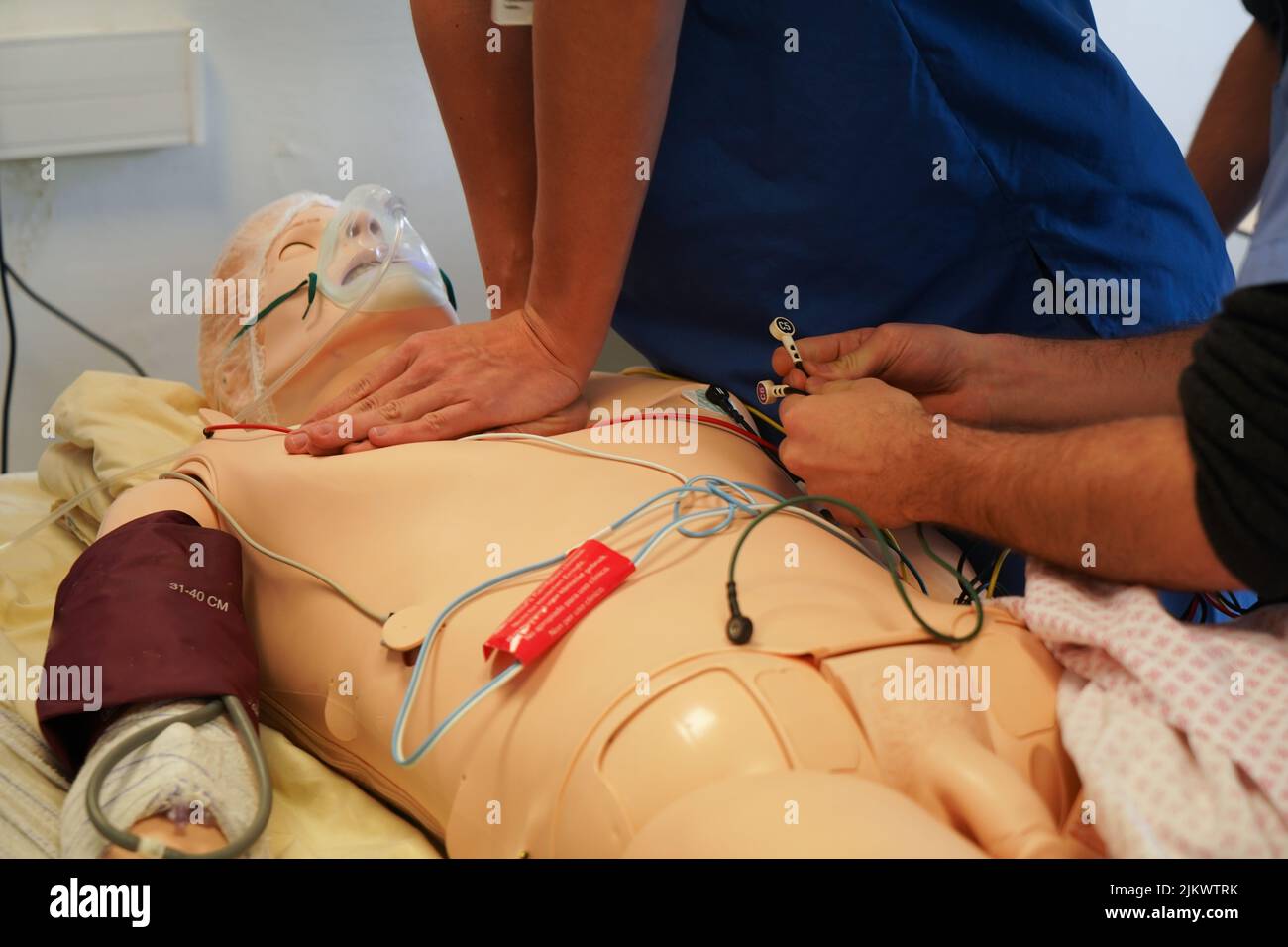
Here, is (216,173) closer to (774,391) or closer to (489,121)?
(489,121)

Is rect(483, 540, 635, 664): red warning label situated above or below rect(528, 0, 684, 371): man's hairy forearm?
below

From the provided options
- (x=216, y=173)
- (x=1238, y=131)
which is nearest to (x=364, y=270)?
(x=216, y=173)

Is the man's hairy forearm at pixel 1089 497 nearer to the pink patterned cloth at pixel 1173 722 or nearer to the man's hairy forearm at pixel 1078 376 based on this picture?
the pink patterned cloth at pixel 1173 722

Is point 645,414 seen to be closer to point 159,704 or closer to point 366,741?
point 366,741

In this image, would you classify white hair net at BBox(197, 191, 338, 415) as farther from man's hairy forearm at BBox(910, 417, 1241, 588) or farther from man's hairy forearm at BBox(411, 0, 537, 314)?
man's hairy forearm at BBox(910, 417, 1241, 588)

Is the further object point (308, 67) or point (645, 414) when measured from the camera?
point (308, 67)

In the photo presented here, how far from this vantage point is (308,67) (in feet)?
7.25

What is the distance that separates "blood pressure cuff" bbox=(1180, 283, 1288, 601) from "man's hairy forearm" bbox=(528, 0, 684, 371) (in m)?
0.56

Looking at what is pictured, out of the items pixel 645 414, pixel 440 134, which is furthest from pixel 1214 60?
pixel 645 414

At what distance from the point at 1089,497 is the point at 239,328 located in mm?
1174

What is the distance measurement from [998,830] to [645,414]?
68 centimetres

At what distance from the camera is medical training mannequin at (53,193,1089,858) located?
74 centimetres

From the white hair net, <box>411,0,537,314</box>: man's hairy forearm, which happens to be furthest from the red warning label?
the white hair net
